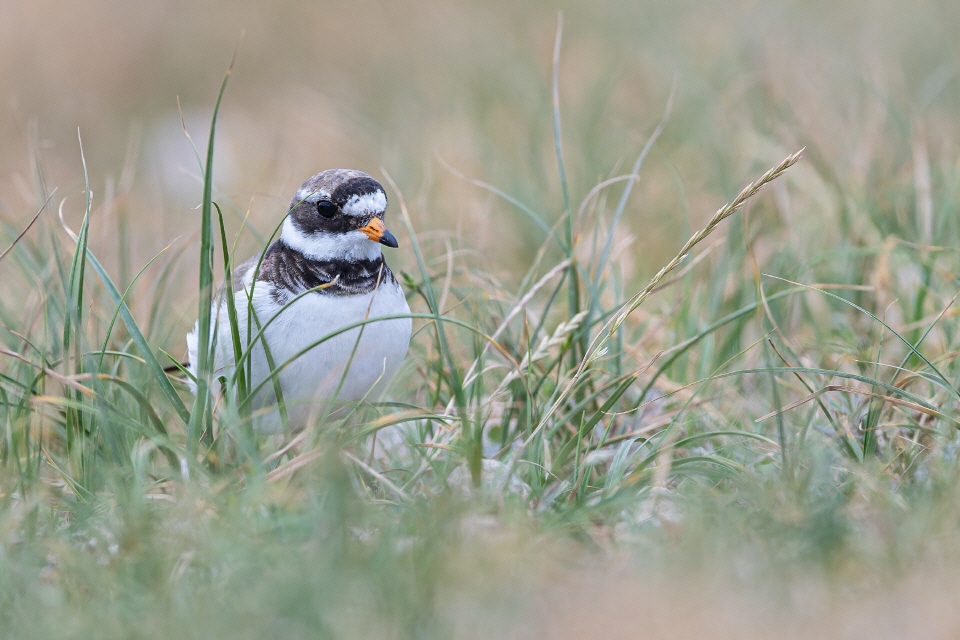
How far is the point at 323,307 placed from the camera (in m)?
3.16

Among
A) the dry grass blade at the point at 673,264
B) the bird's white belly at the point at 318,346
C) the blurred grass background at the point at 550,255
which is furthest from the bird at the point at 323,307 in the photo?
the dry grass blade at the point at 673,264

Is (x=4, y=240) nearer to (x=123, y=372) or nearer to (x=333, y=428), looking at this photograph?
(x=123, y=372)

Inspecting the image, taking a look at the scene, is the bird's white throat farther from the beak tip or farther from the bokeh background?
the bokeh background

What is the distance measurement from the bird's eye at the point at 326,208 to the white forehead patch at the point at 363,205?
0.14ft

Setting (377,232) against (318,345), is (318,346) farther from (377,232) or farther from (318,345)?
(377,232)

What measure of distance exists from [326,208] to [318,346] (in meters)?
0.50

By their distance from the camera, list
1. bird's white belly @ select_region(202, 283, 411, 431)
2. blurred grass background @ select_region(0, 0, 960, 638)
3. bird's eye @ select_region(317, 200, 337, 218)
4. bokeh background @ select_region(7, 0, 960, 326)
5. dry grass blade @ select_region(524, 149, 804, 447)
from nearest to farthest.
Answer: blurred grass background @ select_region(0, 0, 960, 638) → dry grass blade @ select_region(524, 149, 804, 447) → bird's white belly @ select_region(202, 283, 411, 431) → bird's eye @ select_region(317, 200, 337, 218) → bokeh background @ select_region(7, 0, 960, 326)

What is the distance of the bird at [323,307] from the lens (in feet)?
10.3

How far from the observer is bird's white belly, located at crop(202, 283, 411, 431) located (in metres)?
3.13

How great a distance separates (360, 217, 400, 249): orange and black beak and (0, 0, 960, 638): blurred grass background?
507 mm

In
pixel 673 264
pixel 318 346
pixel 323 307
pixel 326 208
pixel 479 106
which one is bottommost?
pixel 318 346

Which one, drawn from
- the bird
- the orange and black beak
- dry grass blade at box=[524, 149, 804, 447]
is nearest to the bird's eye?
the bird

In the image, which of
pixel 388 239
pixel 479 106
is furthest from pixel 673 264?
pixel 479 106

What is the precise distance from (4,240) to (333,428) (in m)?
2.51
